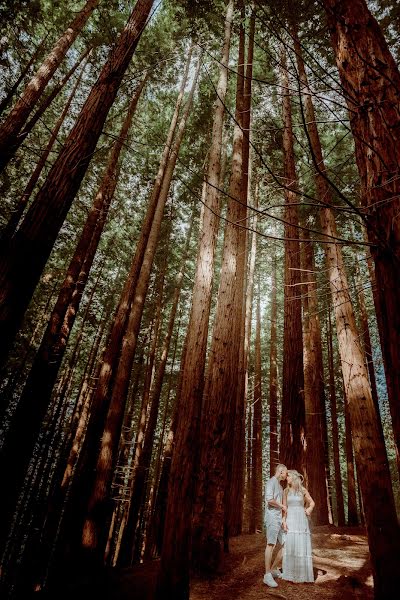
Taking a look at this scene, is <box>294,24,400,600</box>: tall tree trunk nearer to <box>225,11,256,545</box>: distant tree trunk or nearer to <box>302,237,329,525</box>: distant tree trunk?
<box>302,237,329,525</box>: distant tree trunk

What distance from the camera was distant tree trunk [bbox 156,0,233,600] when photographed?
346 cm

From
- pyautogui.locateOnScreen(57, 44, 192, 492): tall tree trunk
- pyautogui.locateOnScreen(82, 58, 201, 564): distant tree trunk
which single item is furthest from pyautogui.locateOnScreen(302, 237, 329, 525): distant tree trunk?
pyautogui.locateOnScreen(57, 44, 192, 492): tall tree trunk

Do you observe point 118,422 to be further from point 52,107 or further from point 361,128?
point 52,107

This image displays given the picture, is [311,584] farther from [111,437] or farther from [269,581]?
[111,437]

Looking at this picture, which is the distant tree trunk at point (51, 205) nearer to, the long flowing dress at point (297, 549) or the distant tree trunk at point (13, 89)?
the distant tree trunk at point (13, 89)

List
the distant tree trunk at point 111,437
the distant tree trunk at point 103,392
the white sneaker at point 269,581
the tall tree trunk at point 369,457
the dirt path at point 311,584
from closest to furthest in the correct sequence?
the tall tree trunk at point 369,457
the dirt path at point 311,584
the white sneaker at point 269,581
the distant tree trunk at point 111,437
the distant tree trunk at point 103,392

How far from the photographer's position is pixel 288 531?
4.79 meters

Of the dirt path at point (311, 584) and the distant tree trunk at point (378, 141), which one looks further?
the dirt path at point (311, 584)

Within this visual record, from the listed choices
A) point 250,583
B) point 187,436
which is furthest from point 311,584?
point 187,436

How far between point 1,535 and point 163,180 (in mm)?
9246

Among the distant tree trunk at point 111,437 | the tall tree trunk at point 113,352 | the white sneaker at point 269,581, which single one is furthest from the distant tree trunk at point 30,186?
the white sneaker at point 269,581

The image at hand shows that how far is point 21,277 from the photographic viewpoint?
3.18 metres

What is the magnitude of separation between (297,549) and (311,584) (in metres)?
0.46

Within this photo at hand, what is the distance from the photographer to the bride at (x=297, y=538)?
4.61m
